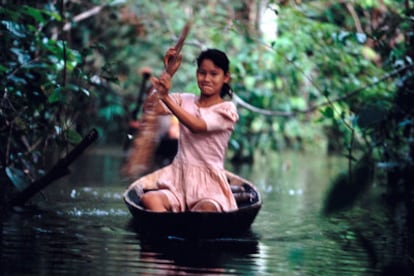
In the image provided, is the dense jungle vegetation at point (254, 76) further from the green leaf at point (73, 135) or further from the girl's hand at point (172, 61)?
the girl's hand at point (172, 61)

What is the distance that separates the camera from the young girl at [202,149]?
5527mm

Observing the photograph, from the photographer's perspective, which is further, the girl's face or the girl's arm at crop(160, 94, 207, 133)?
the girl's face

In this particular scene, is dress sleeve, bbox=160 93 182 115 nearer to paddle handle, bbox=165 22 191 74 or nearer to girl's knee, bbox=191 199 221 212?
paddle handle, bbox=165 22 191 74

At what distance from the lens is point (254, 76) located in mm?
12211

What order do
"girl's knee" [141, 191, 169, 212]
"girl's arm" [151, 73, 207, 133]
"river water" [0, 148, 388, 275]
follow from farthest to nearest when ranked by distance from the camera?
"girl's knee" [141, 191, 169, 212] → "girl's arm" [151, 73, 207, 133] → "river water" [0, 148, 388, 275]

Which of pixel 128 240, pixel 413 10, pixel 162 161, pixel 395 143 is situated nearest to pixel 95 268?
pixel 128 240

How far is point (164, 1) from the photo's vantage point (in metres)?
16.6

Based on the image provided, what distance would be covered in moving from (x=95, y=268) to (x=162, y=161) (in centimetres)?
900

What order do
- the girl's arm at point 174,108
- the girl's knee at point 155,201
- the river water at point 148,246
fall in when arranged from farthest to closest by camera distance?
1. the girl's knee at point 155,201
2. the girl's arm at point 174,108
3. the river water at point 148,246

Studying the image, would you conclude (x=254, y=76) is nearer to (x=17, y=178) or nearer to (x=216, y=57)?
(x=216, y=57)

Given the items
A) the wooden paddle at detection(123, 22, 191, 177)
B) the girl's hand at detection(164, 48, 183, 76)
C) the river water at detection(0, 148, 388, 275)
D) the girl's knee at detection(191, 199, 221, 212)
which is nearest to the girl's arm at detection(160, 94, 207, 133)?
the girl's hand at detection(164, 48, 183, 76)

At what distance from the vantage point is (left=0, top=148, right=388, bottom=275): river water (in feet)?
14.0

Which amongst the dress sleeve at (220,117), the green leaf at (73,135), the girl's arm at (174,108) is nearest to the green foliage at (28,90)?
the green leaf at (73,135)

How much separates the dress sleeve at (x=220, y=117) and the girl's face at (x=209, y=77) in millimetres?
122
